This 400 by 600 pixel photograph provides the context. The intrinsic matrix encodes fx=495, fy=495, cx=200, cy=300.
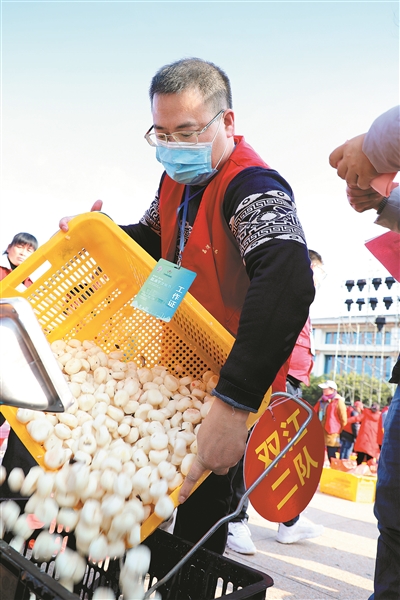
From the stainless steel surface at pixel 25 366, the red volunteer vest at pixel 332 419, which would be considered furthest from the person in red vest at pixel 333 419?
the stainless steel surface at pixel 25 366

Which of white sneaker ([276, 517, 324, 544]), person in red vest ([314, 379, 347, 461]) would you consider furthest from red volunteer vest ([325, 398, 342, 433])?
white sneaker ([276, 517, 324, 544])

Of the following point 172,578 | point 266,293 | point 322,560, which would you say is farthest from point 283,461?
point 322,560

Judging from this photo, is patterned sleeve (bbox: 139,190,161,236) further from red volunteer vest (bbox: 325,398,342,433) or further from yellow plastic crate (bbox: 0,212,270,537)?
red volunteer vest (bbox: 325,398,342,433)

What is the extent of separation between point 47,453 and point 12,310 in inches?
21.9

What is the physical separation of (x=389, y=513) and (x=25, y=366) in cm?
111

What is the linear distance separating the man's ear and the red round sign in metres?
0.85

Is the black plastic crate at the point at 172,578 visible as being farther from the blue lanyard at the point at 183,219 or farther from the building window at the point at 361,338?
the building window at the point at 361,338

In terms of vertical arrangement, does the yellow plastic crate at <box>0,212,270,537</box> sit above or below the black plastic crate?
above

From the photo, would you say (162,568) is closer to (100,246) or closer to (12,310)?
(12,310)

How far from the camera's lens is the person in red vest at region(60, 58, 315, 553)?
1.11m

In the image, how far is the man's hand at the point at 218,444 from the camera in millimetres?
1086

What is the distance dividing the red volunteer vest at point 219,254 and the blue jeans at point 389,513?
540mm

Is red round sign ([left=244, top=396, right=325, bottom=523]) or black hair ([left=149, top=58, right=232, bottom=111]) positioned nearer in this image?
red round sign ([left=244, top=396, right=325, bottom=523])

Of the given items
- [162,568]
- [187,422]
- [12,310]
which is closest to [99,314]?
[187,422]
